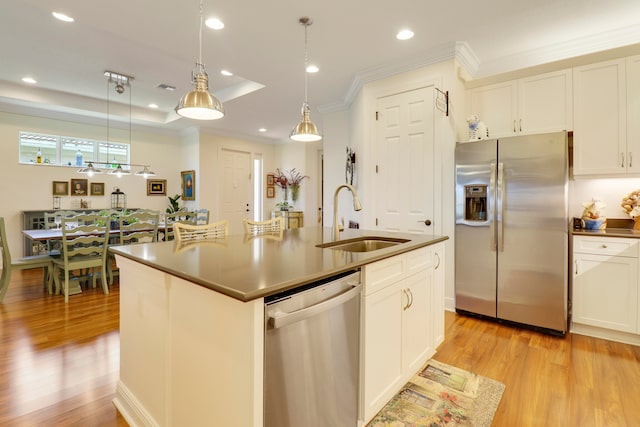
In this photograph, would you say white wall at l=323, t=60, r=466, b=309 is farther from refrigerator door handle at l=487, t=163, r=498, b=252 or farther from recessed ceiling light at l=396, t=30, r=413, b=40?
recessed ceiling light at l=396, t=30, r=413, b=40

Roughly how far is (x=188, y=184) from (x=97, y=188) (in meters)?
1.65

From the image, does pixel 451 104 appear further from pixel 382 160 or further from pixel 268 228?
pixel 268 228

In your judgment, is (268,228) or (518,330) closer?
(518,330)

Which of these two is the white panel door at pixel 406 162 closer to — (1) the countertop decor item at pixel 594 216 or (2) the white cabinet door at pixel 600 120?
(2) the white cabinet door at pixel 600 120

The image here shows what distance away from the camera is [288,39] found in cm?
297

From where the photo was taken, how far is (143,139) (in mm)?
6535

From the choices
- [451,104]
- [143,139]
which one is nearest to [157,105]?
[143,139]

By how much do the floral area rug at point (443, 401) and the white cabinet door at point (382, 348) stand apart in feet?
0.34

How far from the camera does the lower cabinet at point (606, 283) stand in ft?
8.31

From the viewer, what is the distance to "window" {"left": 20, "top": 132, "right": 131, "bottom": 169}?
Result: 17.3 ft

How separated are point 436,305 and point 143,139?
6639 mm

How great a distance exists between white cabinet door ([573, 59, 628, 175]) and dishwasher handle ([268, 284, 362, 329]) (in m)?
2.85

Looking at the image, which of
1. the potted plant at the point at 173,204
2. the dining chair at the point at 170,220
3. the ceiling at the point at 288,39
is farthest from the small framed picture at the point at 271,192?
the ceiling at the point at 288,39

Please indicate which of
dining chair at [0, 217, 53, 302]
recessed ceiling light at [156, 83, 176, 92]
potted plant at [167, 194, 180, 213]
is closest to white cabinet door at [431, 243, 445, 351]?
dining chair at [0, 217, 53, 302]
